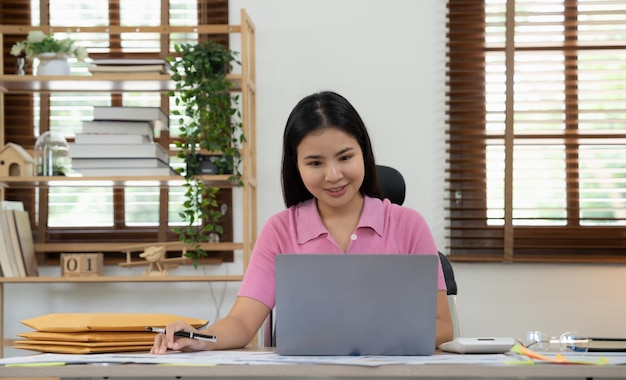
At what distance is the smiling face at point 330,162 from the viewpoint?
75.2 inches

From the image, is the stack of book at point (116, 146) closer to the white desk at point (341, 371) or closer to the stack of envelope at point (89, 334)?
the stack of envelope at point (89, 334)

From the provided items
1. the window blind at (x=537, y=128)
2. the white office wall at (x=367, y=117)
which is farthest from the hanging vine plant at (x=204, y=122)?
the window blind at (x=537, y=128)

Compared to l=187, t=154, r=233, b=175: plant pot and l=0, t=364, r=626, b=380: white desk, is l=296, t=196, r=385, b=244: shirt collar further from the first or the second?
l=187, t=154, r=233, b=175: plant pot

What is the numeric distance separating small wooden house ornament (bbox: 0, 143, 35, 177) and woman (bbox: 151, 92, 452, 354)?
175cm

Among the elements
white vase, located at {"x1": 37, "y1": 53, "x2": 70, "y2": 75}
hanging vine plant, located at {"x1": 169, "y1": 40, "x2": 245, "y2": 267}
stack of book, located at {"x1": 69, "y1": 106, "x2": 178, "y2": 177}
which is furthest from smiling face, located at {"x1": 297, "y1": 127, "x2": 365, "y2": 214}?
white vase, located at {"x1": 37, "y1": 53, "x2": 70, "y2": 75}

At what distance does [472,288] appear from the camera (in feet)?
12.0

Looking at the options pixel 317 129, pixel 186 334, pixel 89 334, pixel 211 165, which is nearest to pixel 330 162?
pixel 317 129

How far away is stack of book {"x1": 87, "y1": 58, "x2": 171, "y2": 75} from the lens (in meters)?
3.44

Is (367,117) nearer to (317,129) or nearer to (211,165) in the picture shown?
(211,165)

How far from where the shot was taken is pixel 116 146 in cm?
342

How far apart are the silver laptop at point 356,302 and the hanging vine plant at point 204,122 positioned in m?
1.98

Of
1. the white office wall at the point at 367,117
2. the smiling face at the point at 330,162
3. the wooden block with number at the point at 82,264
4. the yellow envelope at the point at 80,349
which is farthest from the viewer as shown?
the white office wall at the point at 367,117

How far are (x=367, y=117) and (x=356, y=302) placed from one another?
232 centimetres

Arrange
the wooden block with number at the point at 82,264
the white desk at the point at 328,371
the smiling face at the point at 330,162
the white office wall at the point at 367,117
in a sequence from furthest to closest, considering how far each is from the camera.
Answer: the white office wall at the point at 367,117 < the wooden block with number at the point at 82,264 < the smiling face at the point at 330,162 < the white desk at the point at 328,371
